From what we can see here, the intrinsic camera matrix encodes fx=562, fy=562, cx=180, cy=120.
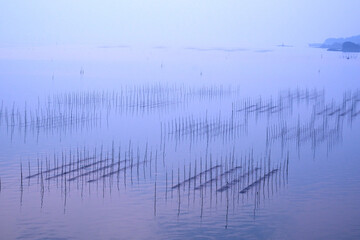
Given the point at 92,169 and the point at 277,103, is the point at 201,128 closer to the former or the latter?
the point at 92,169

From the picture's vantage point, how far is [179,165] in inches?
366

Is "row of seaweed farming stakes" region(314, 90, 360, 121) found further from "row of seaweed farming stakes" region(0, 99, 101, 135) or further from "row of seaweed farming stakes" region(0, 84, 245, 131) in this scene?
"row of seaweed farming stakes" region(0, 99, 101, 135)

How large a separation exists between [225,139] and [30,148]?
12.3 feet

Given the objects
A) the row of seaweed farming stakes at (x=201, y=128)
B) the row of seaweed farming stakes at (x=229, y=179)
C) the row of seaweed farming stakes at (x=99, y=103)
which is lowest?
the row of seaweed farming stakes at (x=229, y=179)

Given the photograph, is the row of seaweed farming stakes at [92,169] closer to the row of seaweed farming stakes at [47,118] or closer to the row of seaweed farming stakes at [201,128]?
the row of seaweed farming stakes at [201,128]

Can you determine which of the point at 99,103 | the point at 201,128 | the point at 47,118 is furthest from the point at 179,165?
the point at 99,103

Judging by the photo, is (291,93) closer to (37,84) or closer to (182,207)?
(37,84)

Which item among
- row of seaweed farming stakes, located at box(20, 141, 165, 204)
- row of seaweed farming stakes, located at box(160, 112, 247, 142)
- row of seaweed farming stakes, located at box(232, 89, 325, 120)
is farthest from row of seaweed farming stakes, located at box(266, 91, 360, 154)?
row of seaweed farming stakes, located at box(20, 141, 165, 204)

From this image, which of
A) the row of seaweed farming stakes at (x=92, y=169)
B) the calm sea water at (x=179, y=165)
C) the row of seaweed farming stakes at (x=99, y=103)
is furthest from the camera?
the row of seaweed farming stakes at (x=99, y=103)

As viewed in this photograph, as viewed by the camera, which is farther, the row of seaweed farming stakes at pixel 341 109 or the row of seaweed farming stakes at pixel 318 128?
the row of seaweed farming stakes at pixel 341 109

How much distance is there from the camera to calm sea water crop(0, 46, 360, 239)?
22.5 ft

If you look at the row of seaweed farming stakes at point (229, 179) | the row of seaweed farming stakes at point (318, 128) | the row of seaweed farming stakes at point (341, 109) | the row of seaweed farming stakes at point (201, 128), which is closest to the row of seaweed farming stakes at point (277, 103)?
the row of seaweed farming stakes at point (341, 109)

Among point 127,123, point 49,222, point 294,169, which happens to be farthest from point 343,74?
point 49,222

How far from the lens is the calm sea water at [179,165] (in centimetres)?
686
